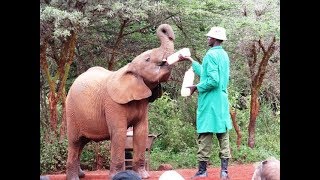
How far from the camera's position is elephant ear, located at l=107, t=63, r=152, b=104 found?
15.1ft

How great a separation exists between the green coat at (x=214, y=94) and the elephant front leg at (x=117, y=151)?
48 cm

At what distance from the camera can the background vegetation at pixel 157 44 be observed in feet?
21.0

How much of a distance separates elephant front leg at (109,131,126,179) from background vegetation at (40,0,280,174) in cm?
157

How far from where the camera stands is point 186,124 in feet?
23.2

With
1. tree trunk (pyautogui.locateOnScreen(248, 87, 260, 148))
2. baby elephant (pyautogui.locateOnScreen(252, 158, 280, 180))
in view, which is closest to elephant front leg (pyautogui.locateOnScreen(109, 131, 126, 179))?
baby elephant (pyautogui.locateOnScreen(252, 158, 280, 180))

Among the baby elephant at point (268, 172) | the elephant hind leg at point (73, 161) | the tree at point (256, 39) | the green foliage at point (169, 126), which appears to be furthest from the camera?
the green foliage at point (169, 126)

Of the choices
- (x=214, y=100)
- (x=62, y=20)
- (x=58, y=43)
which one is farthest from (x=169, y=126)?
(x=214, y=100)

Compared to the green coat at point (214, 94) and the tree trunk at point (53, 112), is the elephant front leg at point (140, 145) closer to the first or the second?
the green coat at point (214, 94)

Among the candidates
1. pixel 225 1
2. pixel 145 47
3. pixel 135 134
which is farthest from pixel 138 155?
Answer: pixel 225 1

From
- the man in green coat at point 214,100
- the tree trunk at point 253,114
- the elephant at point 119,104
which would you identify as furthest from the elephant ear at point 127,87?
the tree trunk at point 253,114

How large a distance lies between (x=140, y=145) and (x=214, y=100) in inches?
22.0

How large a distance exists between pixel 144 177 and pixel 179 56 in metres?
0.79

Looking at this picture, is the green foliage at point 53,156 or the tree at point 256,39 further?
the tree at point 256,39
